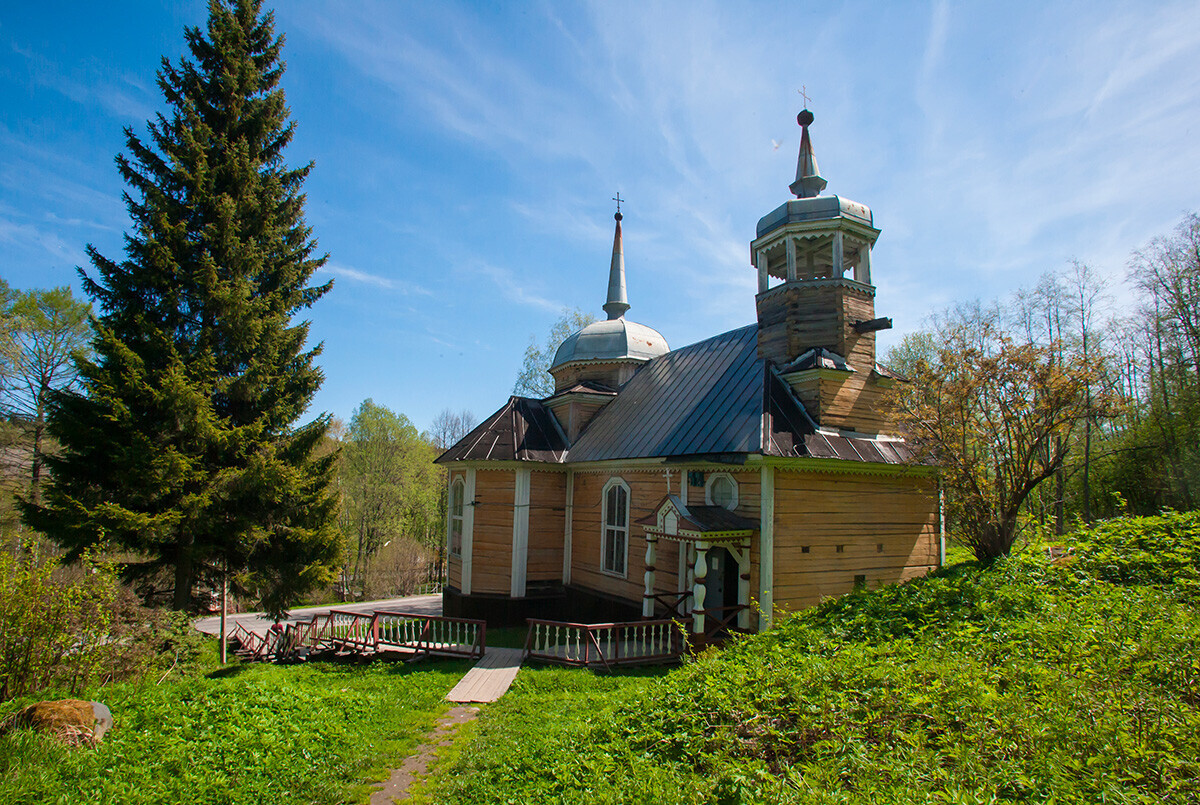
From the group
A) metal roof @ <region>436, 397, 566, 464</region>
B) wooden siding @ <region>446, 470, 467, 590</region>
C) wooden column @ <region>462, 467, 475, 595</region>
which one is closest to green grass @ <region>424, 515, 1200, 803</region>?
wooden column @ <region>462, 467, 475, 595</region>

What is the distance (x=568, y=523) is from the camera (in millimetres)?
17906

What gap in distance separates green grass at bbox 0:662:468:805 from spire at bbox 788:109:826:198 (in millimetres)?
14333

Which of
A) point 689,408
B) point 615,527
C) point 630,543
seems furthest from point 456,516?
point 689,408

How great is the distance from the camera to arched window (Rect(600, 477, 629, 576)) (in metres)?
15.2

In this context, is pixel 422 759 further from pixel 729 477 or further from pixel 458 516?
pixel 458 516

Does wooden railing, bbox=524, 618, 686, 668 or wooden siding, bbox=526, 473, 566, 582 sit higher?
wooden siding, bbox=526, 473, 566, 582

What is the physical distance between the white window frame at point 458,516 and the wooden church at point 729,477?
8 cm

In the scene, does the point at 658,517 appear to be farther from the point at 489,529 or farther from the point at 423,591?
the point at 423,591

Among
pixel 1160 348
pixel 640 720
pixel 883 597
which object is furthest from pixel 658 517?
pixel 1160 348

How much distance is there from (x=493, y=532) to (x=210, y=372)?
333 inches

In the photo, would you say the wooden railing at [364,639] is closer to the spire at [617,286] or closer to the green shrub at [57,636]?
the green shrub at [57,636]

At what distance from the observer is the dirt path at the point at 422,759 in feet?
20.9

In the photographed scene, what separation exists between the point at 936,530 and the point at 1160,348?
52.2 ft

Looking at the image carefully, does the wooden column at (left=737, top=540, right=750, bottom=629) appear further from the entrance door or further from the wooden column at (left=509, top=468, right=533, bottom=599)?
the wooden column at (left=509, top=468, right=533, bottom=599)
